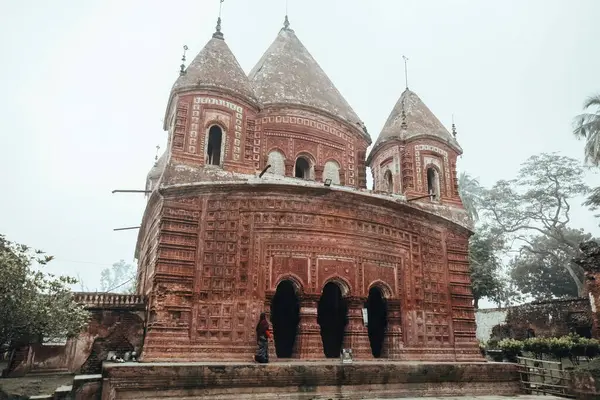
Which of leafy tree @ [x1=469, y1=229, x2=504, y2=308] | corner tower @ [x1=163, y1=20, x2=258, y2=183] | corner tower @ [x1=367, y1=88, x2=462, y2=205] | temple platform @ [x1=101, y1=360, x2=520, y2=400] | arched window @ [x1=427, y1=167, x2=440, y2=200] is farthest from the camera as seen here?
leafy tree @ [x1=469, y1=229, x2=504, y2=308]

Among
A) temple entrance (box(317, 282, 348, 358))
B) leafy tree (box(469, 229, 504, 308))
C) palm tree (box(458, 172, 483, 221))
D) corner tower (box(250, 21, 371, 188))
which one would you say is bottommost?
temple entrance (box(317, 282, 348, 358))

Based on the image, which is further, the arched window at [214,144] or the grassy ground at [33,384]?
the arched window at [214,144]

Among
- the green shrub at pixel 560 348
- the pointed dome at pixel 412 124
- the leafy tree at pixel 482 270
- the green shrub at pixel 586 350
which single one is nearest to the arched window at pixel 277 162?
the pointed dome at pixel 412 124

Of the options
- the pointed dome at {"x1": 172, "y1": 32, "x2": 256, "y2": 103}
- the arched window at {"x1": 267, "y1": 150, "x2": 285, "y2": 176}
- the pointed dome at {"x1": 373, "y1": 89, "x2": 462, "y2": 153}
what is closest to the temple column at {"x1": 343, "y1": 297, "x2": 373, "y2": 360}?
the arched window at {"x1": 267, "y1": 150, "x2": 285, "y2": 176}

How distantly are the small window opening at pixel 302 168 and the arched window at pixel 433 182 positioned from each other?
413cm

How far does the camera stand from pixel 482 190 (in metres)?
38.6

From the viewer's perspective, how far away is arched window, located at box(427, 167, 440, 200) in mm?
15484

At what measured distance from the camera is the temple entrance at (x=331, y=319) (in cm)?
1391

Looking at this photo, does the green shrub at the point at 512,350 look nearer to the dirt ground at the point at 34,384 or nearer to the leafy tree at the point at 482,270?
the leafy tree at the point at 482,270

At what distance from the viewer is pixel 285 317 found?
1391cm

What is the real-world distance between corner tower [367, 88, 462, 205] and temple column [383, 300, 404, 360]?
3.98 metres

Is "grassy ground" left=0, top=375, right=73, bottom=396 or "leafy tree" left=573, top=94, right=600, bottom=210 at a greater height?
"leafy tree" left=573, top=94, right=600, bottom=210

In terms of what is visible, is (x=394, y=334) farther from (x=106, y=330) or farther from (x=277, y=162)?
(x=106, y=330)

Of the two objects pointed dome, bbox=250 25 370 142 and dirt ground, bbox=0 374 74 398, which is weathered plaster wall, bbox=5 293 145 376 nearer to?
dirt ground, bbox=0 374 74 398
